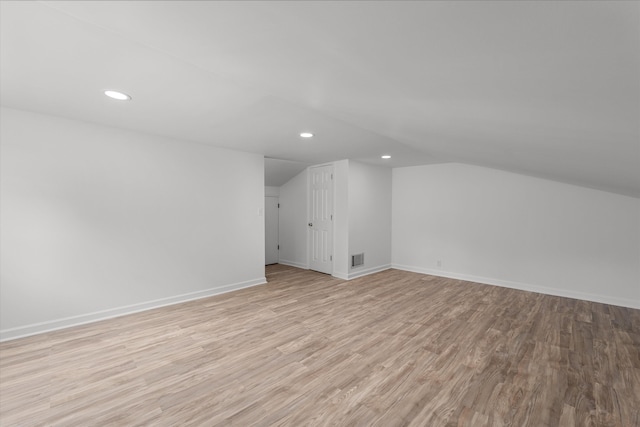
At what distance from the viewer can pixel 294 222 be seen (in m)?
6.29

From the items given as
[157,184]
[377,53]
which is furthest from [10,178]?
[377,53]

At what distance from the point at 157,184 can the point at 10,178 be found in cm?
126

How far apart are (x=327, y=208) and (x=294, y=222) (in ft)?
3.54

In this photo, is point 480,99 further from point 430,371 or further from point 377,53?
point 430,371

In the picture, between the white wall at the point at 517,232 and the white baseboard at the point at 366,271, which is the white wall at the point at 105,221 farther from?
the white wall at the point at 517,232

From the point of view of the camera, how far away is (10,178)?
2.70 m

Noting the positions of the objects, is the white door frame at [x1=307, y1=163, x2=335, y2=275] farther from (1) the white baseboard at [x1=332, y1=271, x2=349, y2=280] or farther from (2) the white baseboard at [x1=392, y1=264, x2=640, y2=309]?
(2) the white baseboard at [x1=392, y1=264, x2=640, y2=309]

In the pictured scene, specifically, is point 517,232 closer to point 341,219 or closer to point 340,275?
point 341,219

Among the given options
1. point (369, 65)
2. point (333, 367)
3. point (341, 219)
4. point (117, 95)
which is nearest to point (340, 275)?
point (341, 219)

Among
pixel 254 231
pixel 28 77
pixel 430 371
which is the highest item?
pixel 28 77

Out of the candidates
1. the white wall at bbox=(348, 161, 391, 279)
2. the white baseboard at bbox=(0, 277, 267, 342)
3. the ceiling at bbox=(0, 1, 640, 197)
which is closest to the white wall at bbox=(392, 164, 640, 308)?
the white wall at bbox=(348, 161, 391, 279)

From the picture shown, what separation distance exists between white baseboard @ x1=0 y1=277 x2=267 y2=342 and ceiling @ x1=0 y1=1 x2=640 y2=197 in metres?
2.17

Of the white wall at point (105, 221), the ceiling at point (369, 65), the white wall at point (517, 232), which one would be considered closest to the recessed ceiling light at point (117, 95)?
the ceiling at point (369, 65)

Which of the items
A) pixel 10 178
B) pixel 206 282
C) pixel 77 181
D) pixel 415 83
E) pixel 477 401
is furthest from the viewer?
pixel 206 282
